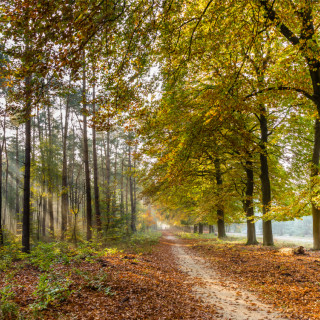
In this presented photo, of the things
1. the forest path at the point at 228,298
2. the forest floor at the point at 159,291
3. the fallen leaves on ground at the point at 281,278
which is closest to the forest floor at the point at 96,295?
the forest floor at the point at 159,291

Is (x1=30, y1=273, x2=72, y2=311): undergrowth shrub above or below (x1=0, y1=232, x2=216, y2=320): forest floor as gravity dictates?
above

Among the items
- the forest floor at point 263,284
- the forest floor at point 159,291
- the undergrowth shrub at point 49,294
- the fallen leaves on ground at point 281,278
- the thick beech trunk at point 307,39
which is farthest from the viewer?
the thick beech trunk at point 307,39

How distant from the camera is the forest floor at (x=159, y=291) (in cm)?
460

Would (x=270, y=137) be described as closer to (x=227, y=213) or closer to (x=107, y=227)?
(x=227, y=213)

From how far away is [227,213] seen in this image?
21.7m

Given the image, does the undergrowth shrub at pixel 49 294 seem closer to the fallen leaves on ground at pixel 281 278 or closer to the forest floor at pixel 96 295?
the forest floor at pixel 96 295

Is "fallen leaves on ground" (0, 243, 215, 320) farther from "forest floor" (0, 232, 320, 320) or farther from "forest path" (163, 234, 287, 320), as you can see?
"forest path" (163, 234, 287, 320)

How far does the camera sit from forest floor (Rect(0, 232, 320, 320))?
4598 millimetres

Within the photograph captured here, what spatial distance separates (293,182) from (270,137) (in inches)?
158

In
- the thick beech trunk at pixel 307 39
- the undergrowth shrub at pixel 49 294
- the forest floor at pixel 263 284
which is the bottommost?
the forest floor at pixel 263 284

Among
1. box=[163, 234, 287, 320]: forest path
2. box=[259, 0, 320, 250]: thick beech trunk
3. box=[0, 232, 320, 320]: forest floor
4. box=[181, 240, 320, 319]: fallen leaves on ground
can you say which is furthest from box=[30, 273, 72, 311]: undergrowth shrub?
box=[259, 0, 320, 250]: thick beech trunk

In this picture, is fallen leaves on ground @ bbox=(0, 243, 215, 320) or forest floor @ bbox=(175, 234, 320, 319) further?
forest floor @ bbox=(175, 234, 320, 319)

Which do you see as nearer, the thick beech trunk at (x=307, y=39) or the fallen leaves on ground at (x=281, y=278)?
the fallen leaves on ground at (x=281, y=278)

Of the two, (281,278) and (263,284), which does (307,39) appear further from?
(263,284)
